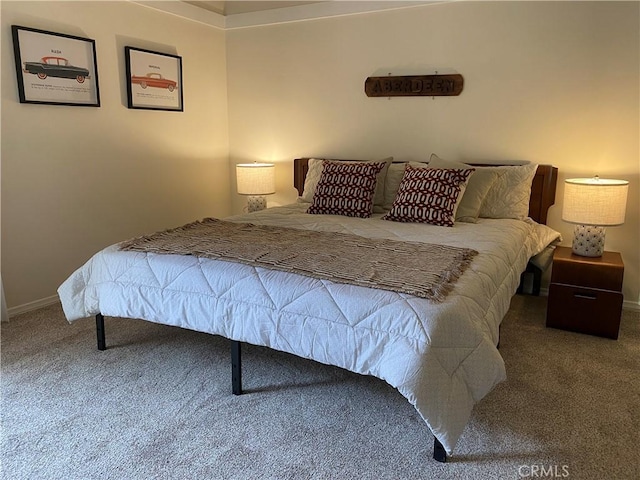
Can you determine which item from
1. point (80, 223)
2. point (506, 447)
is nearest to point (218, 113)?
point (80, 223)

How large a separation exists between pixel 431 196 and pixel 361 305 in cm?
148

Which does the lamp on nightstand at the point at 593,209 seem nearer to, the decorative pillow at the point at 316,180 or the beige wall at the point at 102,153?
the decorative pillow at the point at 316,180

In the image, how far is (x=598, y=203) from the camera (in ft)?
9.20

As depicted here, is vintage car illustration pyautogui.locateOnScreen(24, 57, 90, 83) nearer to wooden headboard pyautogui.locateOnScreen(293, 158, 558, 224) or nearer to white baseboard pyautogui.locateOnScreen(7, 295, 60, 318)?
white baseboard pyautogui.locateOnScreen(7, 295, 60, 318)

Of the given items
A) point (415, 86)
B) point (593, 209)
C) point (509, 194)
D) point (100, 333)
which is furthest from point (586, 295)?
point (100, 333)

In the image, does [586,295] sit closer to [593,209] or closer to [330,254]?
[593,209]

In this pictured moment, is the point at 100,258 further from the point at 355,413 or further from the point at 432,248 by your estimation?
the point at 432,248

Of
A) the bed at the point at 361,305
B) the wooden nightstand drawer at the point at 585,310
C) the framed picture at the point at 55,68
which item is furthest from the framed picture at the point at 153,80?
the wooden nightstand drawer at the point at 585,310

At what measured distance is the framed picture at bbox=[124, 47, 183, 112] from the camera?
3.59 metres

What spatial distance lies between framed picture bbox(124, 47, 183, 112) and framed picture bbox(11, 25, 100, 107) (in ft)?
1.01

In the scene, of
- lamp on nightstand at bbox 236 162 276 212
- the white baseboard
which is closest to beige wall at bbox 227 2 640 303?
lamp on nightstand at bbox 236 162 276 212

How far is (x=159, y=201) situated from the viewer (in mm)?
3996

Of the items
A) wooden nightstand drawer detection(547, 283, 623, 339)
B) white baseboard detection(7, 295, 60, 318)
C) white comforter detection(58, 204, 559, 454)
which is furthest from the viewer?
white baseboard detection(7, 295, 60, 318)

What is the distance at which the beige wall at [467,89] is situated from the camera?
311cm
